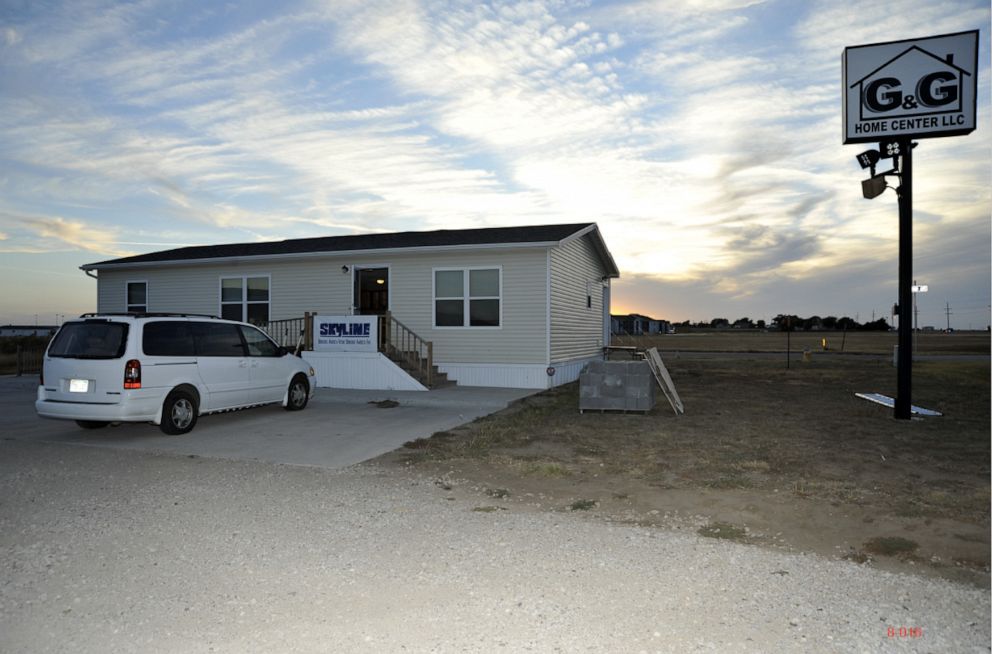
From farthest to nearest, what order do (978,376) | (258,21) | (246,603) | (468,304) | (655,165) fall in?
(978,376)
(655,165)
(468,304)
(258,21)
(246,603)

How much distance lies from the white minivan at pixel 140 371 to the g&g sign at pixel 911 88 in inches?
453

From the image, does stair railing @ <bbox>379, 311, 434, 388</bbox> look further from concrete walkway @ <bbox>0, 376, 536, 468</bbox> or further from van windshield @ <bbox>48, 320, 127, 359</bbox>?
van windshield @ <bbox>48, 320, 127, 359</bbox>

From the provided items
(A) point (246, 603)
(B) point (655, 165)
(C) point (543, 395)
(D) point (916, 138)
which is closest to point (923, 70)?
(D) point (916, 138)

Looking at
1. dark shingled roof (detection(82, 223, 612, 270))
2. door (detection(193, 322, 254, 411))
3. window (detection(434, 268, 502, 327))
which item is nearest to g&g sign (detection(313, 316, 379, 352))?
window (detection(434, 268, 502, 327))

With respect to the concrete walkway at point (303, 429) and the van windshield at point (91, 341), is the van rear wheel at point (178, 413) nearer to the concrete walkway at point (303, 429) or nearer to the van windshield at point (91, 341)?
the concrete walkway at point (303, 429)

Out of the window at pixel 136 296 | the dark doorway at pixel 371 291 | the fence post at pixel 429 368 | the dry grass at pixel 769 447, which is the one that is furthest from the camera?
the window at pixel 136 296

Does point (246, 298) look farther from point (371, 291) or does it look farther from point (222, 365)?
point (222, 365)

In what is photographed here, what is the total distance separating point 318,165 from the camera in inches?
646

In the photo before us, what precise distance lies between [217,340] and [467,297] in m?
7.28

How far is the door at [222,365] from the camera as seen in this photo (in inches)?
378

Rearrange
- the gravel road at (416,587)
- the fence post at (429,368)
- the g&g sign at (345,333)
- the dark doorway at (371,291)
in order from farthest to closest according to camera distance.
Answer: the dark doorway at (371,291) < the g&g sign at (345,333) < the fence post at (429,368) < the gravel road at (416,587)

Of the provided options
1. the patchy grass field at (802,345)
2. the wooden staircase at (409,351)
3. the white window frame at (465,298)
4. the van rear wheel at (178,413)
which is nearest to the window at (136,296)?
the wooden staircase at (409,351)

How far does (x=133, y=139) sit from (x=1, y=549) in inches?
525

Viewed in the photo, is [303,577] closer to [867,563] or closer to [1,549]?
[1,549]
